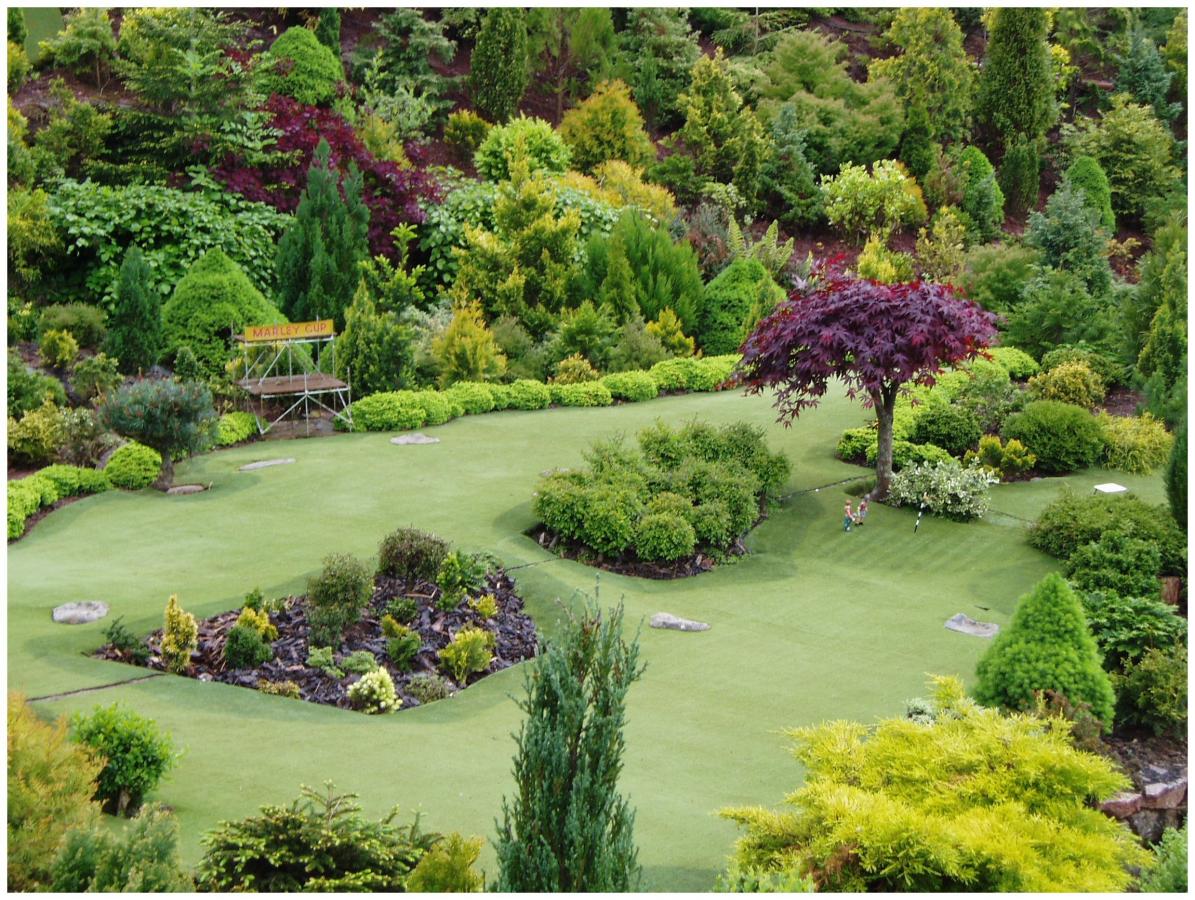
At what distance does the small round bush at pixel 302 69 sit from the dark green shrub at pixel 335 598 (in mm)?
18980

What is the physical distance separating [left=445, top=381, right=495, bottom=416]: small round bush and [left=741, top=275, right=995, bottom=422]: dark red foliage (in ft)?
16.1

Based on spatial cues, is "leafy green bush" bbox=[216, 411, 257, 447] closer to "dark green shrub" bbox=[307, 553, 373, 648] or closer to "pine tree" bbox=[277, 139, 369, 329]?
"pine tree" bbox=[277, 139, 369, 329]

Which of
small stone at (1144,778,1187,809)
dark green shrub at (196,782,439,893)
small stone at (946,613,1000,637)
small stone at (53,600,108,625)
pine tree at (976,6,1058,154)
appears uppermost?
pine tree at (976,6,1058,154)

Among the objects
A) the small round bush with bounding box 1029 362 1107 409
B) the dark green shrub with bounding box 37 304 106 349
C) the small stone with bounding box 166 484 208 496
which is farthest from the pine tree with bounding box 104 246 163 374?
the small round bush with bounding box 1029 362 1107 409

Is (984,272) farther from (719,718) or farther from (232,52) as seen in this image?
(719,718)

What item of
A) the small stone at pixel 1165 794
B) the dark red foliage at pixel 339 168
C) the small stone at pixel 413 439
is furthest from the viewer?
the dark red foliage at pixel 339 168

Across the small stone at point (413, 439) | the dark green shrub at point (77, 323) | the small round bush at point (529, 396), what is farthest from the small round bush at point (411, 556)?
the dark green shrub at point (77, 323)

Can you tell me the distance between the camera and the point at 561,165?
94.0 ft

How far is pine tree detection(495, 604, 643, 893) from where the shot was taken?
6012 millimetres

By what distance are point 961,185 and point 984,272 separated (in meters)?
8.28

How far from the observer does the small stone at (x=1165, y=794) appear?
27.8 feet

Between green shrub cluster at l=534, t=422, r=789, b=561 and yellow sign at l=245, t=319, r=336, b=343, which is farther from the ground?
yellow sign at l=245, t=319, r=336, b=343

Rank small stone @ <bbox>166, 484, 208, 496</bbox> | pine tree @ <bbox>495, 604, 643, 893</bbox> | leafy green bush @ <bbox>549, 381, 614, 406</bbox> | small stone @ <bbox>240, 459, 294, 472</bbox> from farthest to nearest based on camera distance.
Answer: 1. leafy green bush @ <bbox>549, 381, 614, 406</bbox>
2. small stone @ <bbox>240, 459, 294, 472</bbox>
3. small stone @ <bbox>166, 484, 208, 496</bbox>
4. pine tree @ <bbox>495, 604, 643, 893</bbox>

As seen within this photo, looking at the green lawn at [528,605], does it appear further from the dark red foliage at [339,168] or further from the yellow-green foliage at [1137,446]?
the dark red foliage at [339,168]
